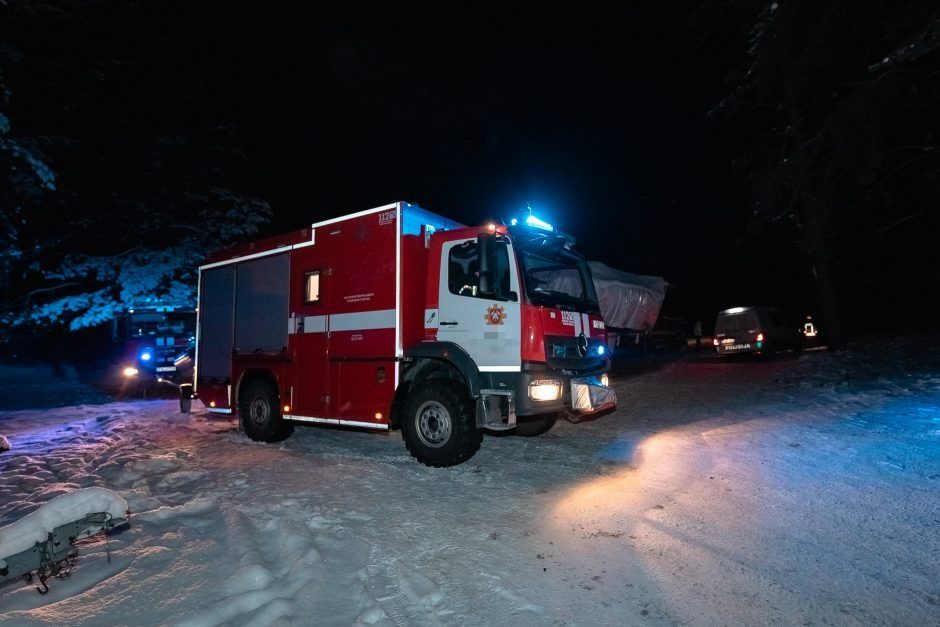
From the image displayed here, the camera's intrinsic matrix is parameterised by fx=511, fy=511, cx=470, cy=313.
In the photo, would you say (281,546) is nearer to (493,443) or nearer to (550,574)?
(550,574)

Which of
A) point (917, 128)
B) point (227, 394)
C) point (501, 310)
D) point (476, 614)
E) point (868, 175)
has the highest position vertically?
point (917, 128)

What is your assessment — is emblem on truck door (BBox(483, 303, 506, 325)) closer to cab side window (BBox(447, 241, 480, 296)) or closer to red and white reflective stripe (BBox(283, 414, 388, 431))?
cab side window (BBox(447, 241, 480, 296))

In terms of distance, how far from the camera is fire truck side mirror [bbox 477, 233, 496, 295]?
576 cm

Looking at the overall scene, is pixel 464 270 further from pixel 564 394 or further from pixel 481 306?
pixel 564 394

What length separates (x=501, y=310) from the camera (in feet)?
19.6

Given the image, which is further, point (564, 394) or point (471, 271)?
point (471, 271)

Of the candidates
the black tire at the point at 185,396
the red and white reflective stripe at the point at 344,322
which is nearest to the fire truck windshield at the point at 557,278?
the red and white reflective stripe at the point at 344,322

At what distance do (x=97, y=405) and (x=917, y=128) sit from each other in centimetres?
2060

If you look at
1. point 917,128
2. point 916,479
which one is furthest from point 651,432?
point 917,128

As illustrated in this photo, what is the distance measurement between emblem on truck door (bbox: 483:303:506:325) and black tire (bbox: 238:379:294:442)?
12.9 feet

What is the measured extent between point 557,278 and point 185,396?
826 centimetres

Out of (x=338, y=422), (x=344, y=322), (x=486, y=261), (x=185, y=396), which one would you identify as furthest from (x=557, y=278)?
(x=185, y=396)

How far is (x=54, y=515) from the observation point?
11.1 ft

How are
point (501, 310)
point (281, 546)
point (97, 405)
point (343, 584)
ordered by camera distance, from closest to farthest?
point (343, 584) < point (281, 546) < point (501, 310) < point (97, 405)
